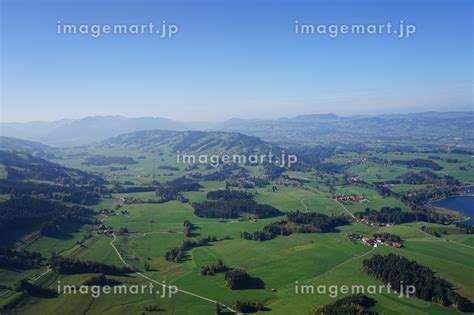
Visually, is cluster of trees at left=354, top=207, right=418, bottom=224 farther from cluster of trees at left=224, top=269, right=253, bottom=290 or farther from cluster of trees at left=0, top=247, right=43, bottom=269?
cluster of trees at left=0, top=247, right=43, bottom=269

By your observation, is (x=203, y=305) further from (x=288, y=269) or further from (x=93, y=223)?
(x=93, y=223)

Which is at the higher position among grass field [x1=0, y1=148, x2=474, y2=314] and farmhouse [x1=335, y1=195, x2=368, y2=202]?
farmhouse [x1=335, y1=195, x2=368, y2=202]

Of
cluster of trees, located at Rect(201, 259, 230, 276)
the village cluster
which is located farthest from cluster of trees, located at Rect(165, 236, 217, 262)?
the village cluster

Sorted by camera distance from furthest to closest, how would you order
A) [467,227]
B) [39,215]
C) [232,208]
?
[232,208], [39,215], [467,227]

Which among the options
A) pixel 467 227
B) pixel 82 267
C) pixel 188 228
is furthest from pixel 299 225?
pixel 82 267

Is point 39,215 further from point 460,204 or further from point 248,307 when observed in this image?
point 460,204

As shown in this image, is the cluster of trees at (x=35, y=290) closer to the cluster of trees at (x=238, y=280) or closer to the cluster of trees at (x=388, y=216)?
the cluster of trees at (x=238, y=280)
